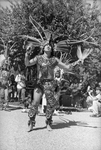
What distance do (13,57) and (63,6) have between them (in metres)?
3.85

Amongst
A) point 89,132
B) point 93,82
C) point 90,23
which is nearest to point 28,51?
point 89,132

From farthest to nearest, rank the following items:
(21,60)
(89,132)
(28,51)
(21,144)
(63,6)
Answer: (21,60) < (63,6) < (89,132) < (28,51) < (21,144)

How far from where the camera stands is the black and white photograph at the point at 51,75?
3.68 metres

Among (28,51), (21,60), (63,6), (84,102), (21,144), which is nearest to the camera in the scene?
(21,144)

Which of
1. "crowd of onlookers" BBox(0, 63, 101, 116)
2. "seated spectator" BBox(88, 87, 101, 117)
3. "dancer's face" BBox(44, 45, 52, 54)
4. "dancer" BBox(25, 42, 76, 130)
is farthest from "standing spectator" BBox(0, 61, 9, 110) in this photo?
"seated spectator" BBox(88, 87, 101, 117)

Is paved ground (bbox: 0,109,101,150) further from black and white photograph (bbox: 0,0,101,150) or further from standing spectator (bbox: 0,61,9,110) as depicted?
standing spectator (bbox: 0,61,9,110)

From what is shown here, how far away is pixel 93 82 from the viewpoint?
1086 cm

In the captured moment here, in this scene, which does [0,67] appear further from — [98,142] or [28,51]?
[98,142]

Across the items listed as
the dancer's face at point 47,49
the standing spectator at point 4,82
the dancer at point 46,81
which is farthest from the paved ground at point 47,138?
the standing spectator at point 4,82

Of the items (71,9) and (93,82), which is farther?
(93,82)

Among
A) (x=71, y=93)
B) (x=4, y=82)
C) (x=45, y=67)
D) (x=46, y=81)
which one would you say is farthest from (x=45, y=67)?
(x=71, y=93)

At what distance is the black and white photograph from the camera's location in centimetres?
368

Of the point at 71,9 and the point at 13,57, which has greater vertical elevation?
the point at 71,9

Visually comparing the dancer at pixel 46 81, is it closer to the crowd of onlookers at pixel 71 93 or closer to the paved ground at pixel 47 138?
the paved ground at pixel 47 138
